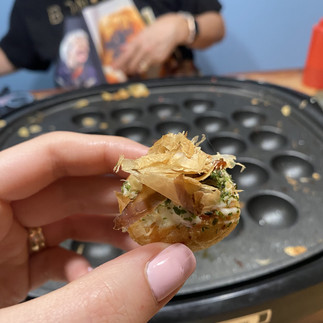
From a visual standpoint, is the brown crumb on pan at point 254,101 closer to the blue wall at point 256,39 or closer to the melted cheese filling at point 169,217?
the melted cheese filling at point 169,217

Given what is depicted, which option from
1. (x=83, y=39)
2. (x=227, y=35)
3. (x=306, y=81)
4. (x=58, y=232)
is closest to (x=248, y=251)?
(x=58, y=232)

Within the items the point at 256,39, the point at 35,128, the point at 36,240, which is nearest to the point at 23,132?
the point at 35,128

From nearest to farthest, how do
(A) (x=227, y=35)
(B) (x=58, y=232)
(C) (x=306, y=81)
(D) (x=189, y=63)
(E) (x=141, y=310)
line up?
(E) (x=141, y=310) < (B) (x=58, y=232) < (C) (x=306, y=81) < (D) (x=189, y=63) < (A) (x=227, y=35)

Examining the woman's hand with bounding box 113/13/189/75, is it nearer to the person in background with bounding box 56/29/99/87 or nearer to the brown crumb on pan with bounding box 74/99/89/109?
the person in background with bounding box 56/29/99/87

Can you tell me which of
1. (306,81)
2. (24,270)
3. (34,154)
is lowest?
(306,81)

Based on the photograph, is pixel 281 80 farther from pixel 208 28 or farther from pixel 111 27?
pixel 111 27

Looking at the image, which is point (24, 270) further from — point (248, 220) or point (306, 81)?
point (306, 81)

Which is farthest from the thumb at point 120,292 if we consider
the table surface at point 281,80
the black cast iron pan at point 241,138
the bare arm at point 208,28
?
the bare arm at point 208,28
